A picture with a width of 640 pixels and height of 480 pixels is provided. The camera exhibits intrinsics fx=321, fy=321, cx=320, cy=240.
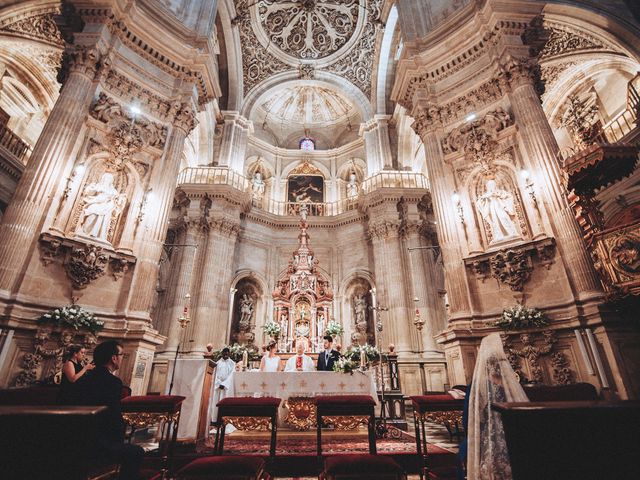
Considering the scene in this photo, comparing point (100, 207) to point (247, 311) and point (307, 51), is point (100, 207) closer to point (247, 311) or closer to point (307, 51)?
point (247, 311)

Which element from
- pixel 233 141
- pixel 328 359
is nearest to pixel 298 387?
pixel 328 359

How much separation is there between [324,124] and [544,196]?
16483 mm

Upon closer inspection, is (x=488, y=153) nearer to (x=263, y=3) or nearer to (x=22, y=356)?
(x=22, y=356)

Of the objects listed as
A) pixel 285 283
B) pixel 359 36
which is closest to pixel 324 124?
pixel 359 36

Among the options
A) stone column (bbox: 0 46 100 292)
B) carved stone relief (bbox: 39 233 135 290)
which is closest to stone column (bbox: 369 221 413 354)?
carved stone relief (bbox: 39 233 135 290)

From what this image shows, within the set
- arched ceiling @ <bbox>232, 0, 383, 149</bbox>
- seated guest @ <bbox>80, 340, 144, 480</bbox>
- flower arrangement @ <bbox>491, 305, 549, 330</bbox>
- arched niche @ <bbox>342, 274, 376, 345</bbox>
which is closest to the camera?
seated guest @ <bbox>80, 340, 144, 480</bbox>

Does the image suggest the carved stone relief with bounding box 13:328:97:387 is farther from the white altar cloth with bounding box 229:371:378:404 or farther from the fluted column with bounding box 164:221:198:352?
the fluted column with bounding box 164:221:198:352

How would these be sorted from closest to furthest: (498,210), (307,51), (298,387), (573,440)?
(573,440)
(298,387)
(498,210)
(307,51)

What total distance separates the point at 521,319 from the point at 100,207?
975cm

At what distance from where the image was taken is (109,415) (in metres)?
2.62

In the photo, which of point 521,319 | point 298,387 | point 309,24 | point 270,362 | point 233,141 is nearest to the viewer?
point 298,387

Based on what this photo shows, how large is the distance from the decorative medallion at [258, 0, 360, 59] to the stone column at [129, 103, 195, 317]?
1207 cm

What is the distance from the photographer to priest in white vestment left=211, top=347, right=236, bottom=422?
623 cm

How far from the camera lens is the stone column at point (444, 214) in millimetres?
7996
